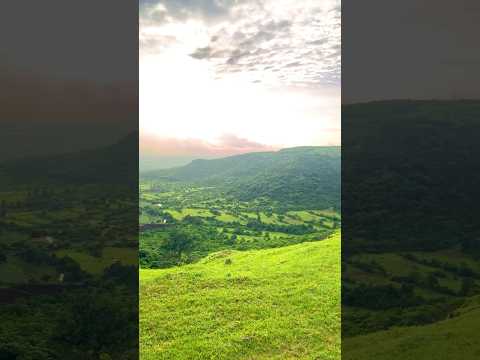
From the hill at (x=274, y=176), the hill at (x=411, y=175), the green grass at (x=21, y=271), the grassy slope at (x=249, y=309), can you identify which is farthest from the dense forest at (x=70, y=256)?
the hill at (x=274, y=176)

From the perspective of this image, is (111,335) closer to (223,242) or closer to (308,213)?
(223,242)

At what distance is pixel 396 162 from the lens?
38.1 feet

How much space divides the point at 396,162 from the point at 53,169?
9108 millimetres

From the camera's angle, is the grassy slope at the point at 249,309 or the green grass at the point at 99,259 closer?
the green grass at the point at 99,259

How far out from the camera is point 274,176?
32281 millimetres

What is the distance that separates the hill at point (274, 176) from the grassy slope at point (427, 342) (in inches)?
859

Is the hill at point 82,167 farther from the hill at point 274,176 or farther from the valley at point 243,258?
the hill at point 274,176

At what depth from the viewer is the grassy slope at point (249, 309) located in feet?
35.6

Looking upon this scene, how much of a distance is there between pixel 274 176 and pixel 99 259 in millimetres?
24929

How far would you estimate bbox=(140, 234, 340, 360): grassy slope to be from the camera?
10.9 m

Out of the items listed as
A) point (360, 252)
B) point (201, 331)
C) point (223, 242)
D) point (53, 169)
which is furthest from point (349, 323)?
point (223, 242)

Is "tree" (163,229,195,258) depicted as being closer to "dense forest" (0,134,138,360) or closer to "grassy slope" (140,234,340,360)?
"grassy slope" (140,234,340,360)

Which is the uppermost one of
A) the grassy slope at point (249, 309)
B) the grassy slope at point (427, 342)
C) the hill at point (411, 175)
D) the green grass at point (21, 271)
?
the hill at point (411, 175)

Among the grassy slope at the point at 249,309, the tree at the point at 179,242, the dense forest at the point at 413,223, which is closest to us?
the dense forest at the point at 413,223
